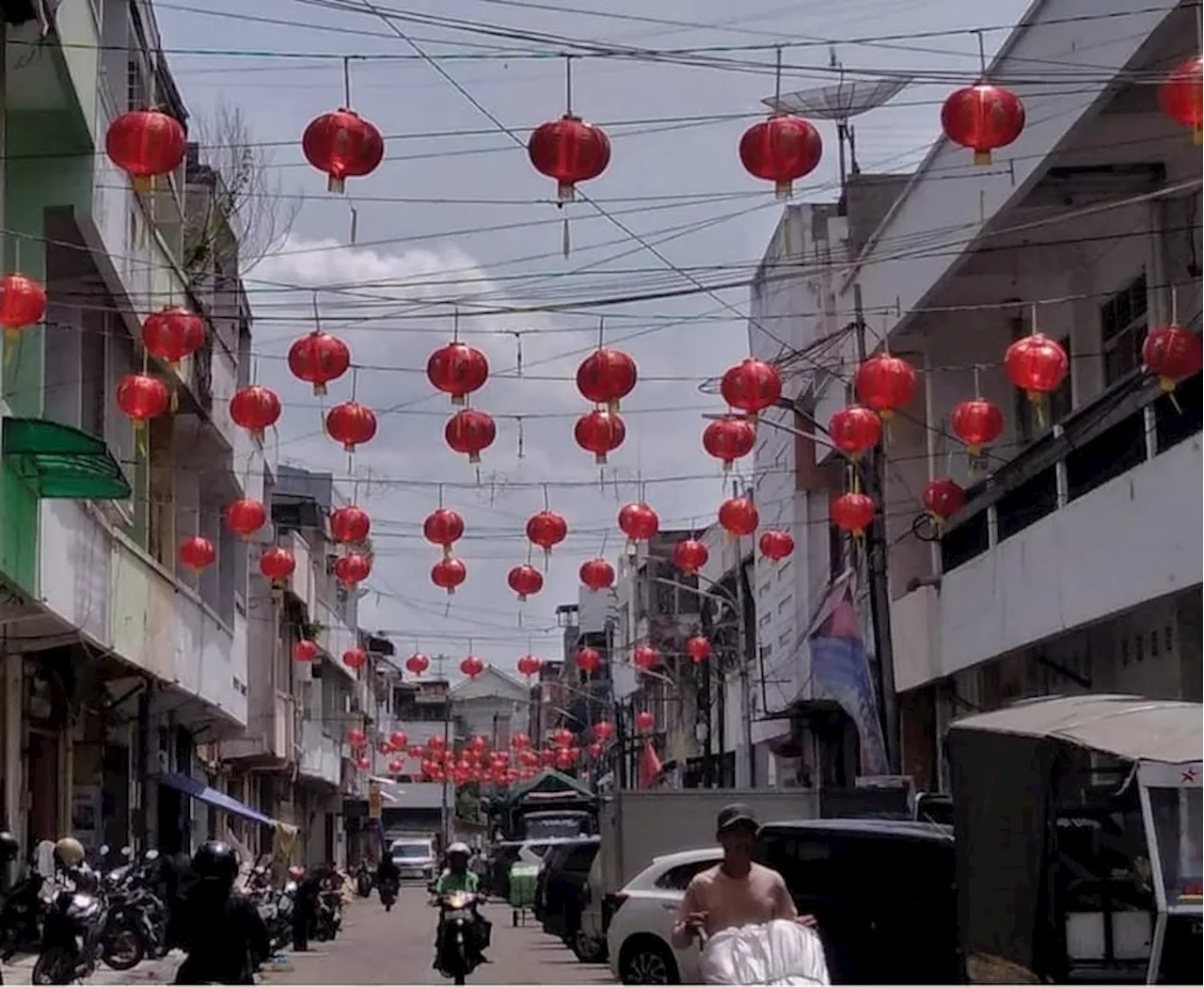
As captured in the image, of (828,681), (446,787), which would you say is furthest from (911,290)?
(446,787)

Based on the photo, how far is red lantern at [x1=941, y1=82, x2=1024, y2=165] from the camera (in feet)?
47.6

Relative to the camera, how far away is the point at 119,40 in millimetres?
21812

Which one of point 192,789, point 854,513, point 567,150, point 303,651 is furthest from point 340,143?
point 303,651

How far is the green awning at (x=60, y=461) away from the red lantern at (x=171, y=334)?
108 centimetres

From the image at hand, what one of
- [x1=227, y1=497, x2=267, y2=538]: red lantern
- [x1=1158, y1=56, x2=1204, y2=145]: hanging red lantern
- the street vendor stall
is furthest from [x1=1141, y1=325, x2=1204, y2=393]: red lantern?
[x1=227, y1=497, x2=267, y2=538]: red lantern

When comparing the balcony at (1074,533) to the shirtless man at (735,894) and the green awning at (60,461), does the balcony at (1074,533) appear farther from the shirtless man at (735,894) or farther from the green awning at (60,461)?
the shirtless man at (735,894)

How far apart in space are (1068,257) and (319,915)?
632 inches

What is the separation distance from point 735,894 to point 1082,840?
4303 millimetres

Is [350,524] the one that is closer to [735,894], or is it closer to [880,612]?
[880,612]

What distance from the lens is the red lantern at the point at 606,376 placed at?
17656mm

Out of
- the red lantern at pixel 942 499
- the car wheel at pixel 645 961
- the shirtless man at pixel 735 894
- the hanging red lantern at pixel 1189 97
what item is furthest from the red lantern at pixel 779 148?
the red lantern at pixel 942 499

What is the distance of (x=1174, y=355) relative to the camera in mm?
17484

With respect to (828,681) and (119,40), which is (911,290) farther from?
(119,40)

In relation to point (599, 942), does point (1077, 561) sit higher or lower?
higher
